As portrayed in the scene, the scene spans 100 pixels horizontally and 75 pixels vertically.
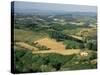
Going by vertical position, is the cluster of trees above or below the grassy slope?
below

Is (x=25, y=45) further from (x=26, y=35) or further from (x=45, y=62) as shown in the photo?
(x=45, y=62)

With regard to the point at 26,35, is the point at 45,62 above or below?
below

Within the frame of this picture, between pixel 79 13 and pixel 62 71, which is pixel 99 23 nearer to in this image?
pixel 79 13

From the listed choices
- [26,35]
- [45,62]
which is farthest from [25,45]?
[45,62]

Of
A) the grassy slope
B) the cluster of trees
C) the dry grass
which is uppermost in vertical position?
the grassy slope

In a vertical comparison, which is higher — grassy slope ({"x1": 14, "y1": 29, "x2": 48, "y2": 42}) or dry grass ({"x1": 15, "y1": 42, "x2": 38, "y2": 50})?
grassy slope ({"x1": 14, "y1": 29, "x2": 48, "y2": 42})

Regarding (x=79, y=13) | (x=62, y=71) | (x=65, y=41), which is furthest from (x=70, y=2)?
(x=62, y=71)

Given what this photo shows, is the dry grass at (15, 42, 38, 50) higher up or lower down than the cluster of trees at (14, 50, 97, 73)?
higher up

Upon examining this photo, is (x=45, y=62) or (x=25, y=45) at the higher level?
(x=25, y=45)

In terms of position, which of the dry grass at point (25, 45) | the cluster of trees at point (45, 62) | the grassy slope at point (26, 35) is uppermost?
the grassy slope at point (26, 35)

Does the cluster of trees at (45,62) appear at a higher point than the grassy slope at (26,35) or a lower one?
lower

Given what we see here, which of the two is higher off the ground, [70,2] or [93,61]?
[70,2]
